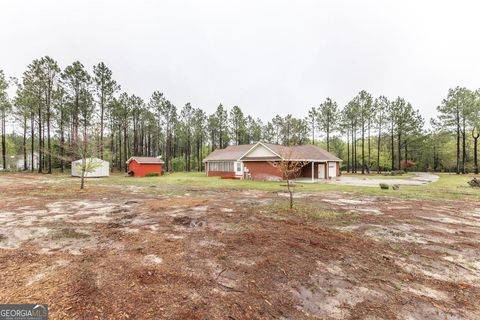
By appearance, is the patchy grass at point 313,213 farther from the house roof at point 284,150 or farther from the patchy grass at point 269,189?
the house roof at point 284,150

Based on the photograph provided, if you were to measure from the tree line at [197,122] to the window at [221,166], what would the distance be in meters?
9.15

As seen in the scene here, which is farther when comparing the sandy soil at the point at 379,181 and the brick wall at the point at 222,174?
the brick wall at the point at 222,174

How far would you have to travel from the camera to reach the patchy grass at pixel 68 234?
244 inches

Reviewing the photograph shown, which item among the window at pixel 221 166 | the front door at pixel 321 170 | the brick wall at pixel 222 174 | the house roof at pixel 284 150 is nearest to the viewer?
the house roof at pixel 284 150

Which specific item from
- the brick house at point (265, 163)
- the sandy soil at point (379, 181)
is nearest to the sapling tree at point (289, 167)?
the brick house at point (265, 163)

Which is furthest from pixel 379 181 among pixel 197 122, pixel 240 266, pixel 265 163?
pixel 197 122

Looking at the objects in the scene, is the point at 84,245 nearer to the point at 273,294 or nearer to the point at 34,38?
the point at 273,294

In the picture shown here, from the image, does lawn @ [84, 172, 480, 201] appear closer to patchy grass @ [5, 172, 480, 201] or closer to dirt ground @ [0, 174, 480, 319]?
patchy grass @ [5, 172, 480, 201]

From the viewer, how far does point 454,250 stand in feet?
18.7

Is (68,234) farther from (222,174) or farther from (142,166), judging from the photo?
(142,166)

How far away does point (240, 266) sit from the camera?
462 centimetres

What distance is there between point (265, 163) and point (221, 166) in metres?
7.64

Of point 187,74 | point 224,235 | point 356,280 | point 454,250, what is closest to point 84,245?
point 224,235

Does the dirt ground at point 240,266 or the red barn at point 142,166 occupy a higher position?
the red barn at point 142,166
